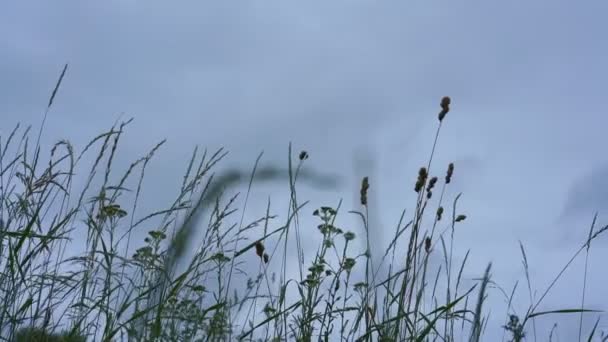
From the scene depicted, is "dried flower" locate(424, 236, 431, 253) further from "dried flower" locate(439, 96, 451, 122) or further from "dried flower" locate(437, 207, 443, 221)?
"dried flower" locate(439, 96, 451, 122)

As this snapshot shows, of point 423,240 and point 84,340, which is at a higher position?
point 423,240

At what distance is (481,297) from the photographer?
5.90 feet

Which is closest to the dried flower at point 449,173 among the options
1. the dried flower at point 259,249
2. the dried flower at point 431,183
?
the dried flower at point 431,183

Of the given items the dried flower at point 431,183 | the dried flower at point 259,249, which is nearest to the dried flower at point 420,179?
the dried flower at point 431,183

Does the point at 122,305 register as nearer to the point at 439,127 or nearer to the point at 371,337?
the point at 371,337

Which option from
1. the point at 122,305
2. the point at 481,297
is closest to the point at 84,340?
the point at 122,305

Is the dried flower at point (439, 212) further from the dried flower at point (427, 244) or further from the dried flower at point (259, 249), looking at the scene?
the dried flower at point (259, 249)

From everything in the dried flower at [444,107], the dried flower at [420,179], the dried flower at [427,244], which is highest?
the dried flower at [444,107]

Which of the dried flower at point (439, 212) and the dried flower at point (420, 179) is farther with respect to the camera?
the dried flower at point (439, 212)

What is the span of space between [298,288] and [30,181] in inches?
38.1

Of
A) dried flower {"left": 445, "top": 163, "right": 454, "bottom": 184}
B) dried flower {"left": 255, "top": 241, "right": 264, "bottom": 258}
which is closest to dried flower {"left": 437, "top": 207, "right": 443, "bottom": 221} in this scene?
dried flower {"left": 445, "top": 163, "right": 454, "bottom": 184}

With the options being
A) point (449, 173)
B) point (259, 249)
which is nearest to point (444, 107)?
point (449, 173)

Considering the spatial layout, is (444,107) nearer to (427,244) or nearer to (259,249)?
(427,244)

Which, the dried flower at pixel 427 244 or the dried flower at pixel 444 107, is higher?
the dried flower at pixel 444 107
